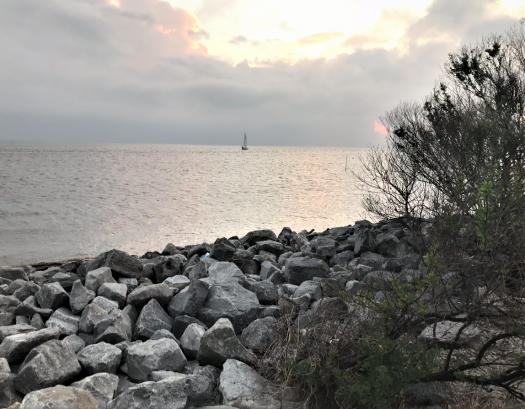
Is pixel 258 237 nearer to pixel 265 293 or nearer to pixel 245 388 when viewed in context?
pixel 265 293

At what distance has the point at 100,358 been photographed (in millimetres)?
3570

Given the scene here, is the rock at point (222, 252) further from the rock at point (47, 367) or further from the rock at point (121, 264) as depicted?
the rock at point (47, 367)

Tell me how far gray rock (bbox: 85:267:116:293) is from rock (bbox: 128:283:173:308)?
0.71 meters

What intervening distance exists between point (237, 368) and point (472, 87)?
11.5 metres

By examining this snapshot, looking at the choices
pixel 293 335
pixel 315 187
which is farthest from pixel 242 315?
pixel 315 187

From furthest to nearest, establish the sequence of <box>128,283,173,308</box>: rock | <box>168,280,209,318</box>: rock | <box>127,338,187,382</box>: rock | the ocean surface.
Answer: the ocean surface, <box>128,283,173,308</box>: rock, <box>168,280,209,318</box>: rock, <box>127,338,187,382</box>: rock

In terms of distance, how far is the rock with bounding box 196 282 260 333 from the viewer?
442 cm

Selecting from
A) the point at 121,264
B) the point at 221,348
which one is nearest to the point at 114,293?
the point at 121,264

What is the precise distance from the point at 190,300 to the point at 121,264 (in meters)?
1.84

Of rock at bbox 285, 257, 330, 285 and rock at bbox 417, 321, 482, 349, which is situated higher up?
rock at bbox 417, 321, 482, 349

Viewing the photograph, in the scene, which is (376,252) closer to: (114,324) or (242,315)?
(242,315)

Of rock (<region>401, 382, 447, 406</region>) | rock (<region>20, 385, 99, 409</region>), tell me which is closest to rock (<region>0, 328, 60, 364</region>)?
rock (<region>20, 385, 99, 409</region>)

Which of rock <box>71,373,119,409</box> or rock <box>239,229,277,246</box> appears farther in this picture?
rock <box>239,229,277,246</box>

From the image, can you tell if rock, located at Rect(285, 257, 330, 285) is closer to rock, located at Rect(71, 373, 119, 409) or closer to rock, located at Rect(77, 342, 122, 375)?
rock, located at Rect(77, 342, 122, 375)
